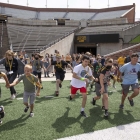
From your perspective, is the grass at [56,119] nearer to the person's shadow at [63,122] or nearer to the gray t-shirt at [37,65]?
the person's shadow at [63,122]

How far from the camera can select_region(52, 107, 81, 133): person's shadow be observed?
4598 millimetres

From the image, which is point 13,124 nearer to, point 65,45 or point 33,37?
point 65,45

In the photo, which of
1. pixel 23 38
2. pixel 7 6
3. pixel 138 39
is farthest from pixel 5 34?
pixel 7 6

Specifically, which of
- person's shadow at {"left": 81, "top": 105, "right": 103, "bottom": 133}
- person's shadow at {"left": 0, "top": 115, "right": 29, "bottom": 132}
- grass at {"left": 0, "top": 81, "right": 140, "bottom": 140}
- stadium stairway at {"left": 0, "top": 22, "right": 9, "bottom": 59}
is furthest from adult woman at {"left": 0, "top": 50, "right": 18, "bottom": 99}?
stadium stairway at {"left": 0, "top": 22, "right": 9, "bottom": 59}

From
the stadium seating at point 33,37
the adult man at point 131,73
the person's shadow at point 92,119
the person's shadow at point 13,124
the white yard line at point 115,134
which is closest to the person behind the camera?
the white yard line at point 115,134

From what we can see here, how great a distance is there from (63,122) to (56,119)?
280 mm

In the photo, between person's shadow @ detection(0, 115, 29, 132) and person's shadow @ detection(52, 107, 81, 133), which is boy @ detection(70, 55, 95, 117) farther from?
person's shadow @ detection(0, 115, 29, 132)

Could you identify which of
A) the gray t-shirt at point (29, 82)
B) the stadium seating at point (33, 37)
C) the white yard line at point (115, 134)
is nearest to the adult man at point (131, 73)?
the white yard line at point (115, 134)

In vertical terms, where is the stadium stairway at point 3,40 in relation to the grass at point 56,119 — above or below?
above

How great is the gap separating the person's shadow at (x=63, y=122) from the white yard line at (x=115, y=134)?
0.52m

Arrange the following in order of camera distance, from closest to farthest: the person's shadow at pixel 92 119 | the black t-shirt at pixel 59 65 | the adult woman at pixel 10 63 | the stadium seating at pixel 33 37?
the person's shadow at pixel 92 119 → the adult woman at pixel 10 63 → the black t-shirt at pixel 59 65 → the stadium seating at pixel 33 37

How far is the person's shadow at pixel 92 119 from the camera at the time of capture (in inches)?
184

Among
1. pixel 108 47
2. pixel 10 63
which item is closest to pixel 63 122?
pixel 10 63

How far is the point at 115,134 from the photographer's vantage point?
4367 millimetres
